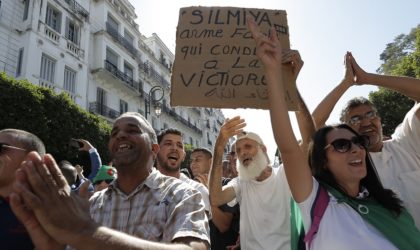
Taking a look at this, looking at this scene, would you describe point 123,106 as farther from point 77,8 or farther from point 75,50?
point 77,8

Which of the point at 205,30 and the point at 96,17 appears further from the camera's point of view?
the point at 96,17

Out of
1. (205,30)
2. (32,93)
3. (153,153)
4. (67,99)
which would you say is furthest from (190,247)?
(67,99)

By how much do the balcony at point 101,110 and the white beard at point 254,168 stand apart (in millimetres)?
18654

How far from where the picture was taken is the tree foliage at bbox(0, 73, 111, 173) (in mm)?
11828

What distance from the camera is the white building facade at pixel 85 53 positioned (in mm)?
16422

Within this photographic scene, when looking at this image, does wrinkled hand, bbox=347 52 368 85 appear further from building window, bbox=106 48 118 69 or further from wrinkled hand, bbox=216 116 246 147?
building window, bbox=106 48 118 69

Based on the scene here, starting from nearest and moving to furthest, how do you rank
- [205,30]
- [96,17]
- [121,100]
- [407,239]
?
[407,239]
[205,30]
[96,17]
[121,100]

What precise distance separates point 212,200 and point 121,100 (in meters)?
23.2

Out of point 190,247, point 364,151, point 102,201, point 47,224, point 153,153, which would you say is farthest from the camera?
point 153,153

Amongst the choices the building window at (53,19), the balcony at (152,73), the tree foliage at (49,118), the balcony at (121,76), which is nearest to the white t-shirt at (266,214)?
the tree foliage at (49,118)

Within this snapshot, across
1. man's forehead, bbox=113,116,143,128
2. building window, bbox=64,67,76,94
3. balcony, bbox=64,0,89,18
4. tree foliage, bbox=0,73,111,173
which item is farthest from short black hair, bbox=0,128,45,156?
balcony, bbox=64,0,89,18

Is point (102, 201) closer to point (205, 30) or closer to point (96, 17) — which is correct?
point (205, 30)

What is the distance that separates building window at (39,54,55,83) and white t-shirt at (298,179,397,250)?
701 inches

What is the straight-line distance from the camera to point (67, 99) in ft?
47.6
